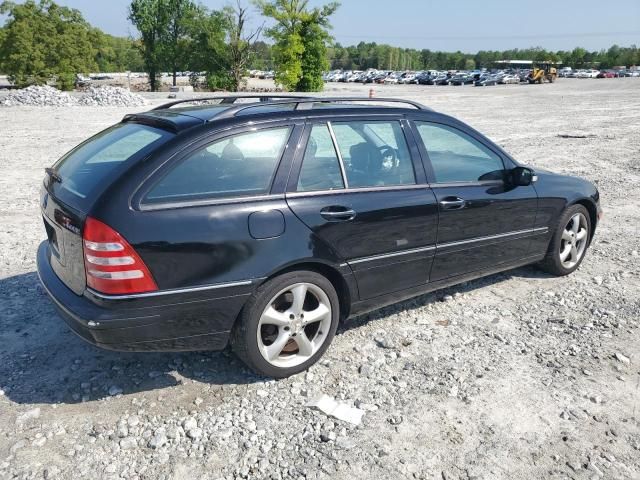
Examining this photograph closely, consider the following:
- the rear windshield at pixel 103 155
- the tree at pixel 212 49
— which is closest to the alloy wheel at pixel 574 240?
the rear windshield at pixel 103 155

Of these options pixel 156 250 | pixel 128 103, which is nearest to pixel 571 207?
pixel 156 250

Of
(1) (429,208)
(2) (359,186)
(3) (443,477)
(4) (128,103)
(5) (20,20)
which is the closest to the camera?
(3) (443,477)

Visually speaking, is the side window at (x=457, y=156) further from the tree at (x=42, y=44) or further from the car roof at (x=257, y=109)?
the tree at (x=42, y=44)

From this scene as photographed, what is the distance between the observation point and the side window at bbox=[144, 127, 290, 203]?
9.73ft

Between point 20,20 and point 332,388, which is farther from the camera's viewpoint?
point 20,20

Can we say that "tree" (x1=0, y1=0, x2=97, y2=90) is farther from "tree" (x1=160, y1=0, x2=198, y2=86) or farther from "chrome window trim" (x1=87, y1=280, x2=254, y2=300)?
"chrome window trim" (x1=87, y1=280, x2=254, y2=300)

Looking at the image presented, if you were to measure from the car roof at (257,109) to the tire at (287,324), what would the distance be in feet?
3.50

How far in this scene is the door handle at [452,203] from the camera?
13.0ft

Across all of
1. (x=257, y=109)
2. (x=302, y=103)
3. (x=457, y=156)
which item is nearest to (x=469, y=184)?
(x=457, y=156)

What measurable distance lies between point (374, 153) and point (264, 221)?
3.81 ft

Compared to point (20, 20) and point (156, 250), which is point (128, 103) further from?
point (156, 250)

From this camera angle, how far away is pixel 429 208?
3.87 m

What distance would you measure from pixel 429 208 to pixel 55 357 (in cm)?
286

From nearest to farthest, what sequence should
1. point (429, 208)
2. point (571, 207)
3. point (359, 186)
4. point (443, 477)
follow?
point (443, 477), point (359, 186), point (429, 208), point (571, 207)
